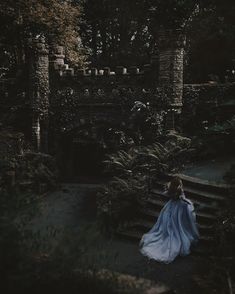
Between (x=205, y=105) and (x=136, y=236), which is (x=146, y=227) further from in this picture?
(x=205, y=105)

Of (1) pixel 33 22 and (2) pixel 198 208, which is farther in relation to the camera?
(1) pixel 33 22

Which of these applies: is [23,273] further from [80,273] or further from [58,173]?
[58,173]

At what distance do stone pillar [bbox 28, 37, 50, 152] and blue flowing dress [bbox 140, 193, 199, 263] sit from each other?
8.85 metres

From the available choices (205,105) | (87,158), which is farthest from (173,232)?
(87,158)

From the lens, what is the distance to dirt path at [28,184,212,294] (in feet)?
17.4

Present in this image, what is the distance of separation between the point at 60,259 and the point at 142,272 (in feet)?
14.5

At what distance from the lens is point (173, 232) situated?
10.2m

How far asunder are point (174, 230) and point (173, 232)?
0.05 metres

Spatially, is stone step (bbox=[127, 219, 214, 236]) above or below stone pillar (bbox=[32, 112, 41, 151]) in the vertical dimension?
below

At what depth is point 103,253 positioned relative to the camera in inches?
205

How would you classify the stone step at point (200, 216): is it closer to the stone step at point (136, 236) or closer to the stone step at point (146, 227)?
the stone step at point (146, 227)

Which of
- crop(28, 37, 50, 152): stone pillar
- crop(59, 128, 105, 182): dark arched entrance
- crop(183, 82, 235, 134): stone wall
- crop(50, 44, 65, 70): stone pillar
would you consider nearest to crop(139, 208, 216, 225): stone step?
crop(183, 82, 235, 134): stone wall

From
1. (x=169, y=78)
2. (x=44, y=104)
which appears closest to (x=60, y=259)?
(x=169, y=78)

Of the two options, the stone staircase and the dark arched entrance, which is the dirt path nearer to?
the stone staircase
